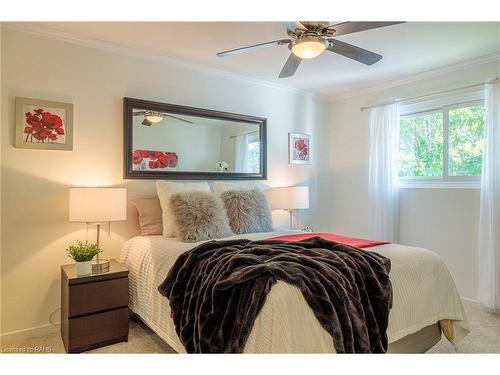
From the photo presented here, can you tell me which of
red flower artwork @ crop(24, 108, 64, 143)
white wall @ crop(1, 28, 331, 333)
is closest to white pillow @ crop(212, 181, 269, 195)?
white wall @ crop(1, 28, 331, 333)

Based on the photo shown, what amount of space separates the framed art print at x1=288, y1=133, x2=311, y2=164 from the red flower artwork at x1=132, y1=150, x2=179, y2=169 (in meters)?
1.59

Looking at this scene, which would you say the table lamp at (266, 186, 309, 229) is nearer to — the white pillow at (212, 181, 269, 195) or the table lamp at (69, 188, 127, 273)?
the white pillow at (212, 181, 269, 195)

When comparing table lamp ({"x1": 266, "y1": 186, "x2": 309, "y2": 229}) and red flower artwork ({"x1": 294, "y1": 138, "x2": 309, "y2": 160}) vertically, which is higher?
red flower artwork ({"x1": 294, "y1": 138, "x2": 309, "y2": 160})

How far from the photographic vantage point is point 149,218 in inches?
113

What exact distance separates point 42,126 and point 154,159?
0.93 m

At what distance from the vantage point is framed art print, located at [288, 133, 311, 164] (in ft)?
13.9

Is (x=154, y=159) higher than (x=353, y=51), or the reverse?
(x=353, y=51)

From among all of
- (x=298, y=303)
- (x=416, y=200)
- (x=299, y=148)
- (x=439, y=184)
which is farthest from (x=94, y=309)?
(x=439, y=184)

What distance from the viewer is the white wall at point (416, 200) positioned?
3.29 metres

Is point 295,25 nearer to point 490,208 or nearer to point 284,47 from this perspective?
point 284,47

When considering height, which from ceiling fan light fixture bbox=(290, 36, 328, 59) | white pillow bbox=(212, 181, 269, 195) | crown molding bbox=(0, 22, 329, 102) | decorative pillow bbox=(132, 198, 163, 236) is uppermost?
crown molding bbox=(0, 22, 329, 102)
